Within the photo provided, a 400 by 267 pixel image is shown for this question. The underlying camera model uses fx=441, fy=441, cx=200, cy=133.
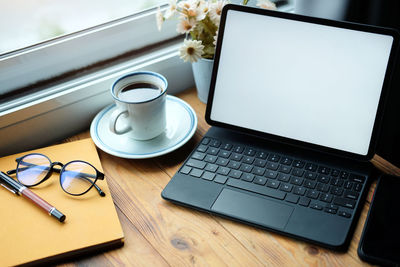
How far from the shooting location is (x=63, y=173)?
0.84 meters

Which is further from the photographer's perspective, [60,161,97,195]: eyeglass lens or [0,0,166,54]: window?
[0,0,166,54]: window

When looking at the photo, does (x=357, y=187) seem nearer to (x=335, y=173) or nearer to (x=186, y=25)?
(x=335, y=173)

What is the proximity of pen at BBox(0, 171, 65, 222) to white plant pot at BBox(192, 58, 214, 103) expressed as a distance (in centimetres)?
43

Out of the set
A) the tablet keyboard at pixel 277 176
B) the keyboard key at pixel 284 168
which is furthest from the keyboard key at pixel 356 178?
the keyboard key at pixel 284 168

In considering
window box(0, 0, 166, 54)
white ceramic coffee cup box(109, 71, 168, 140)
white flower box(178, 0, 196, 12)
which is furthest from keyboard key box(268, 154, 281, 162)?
window box(0, 0, 166, 54)

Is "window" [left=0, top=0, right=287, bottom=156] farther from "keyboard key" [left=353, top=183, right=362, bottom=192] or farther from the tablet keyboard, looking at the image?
"keyboard key" [left=353, top=183, right=362, bottom=192]

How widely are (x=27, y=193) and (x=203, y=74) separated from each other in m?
0.44

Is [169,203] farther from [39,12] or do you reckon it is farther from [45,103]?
[39,12]

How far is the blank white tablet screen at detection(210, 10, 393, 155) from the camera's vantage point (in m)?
0.77

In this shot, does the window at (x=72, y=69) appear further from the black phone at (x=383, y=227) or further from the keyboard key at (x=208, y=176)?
the black phone at (x=383, y=227)

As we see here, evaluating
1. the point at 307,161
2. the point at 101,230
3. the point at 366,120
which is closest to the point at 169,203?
the point at 101,230

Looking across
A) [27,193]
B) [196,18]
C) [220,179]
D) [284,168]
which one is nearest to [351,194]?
[284,168]

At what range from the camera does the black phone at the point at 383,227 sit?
25.8 inches

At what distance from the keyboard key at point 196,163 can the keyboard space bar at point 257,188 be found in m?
0.06
